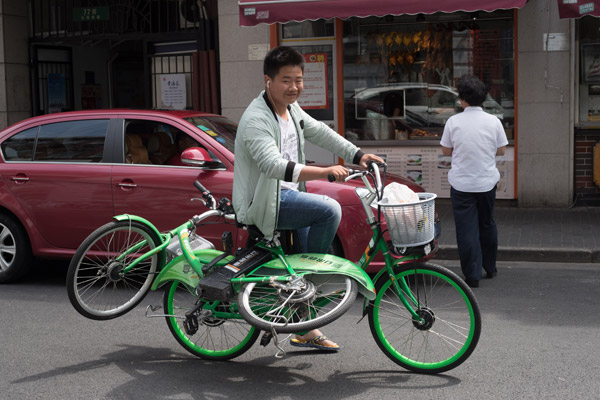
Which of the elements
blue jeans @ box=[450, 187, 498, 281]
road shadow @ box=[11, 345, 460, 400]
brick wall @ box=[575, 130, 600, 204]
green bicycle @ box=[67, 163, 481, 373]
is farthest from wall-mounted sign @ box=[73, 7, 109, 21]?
road shadow @ box=[11, 345, 460, 400]

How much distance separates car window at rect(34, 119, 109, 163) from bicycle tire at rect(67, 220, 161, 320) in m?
2.19

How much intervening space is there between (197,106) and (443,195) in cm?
404

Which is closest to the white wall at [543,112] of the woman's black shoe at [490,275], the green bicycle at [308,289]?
the woman's black shoe at [490,275]

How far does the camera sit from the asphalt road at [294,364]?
4.54m

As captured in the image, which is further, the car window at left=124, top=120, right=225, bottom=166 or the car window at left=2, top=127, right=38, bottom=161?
the car window at left=2, top=127, right=38, bottom=161

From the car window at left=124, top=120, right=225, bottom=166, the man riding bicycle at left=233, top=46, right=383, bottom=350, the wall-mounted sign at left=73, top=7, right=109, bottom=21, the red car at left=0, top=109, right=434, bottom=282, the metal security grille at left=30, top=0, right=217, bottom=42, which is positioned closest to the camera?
the man riding bicycle at left=233, top=46, right=383, bottom=350

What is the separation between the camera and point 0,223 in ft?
24.5

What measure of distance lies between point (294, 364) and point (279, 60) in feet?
6.02

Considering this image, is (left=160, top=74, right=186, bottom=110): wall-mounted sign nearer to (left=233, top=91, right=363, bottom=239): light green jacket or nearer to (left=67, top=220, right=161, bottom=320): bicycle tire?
(left=67, top=220, right=161, bottom=320): bicycle tire

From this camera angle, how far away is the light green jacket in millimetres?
4469

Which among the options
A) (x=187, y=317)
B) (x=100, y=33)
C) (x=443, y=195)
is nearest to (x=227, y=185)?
(x=187, y=317)

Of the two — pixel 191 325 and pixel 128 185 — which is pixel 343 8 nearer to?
pixel 128 185

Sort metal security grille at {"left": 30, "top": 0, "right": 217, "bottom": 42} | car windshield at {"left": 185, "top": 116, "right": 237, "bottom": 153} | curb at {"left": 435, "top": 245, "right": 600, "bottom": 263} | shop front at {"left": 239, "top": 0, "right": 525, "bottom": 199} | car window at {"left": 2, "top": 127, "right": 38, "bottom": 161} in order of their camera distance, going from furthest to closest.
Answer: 1. metal security grille at {"left": 30, "top": 0, "right": 217, "bottom": 42}
2. shop front at {"left": 239, "top": 0, "right": 525, "bottom": 199}
3. curb at {"left": 435, "top": 245, "right": 600, "bottom": 263}
4. car window at {"left": 2, "top": 127, "right": 38, "bottom": 161}
5. car windshield at {"left": 185, "top": 116, "right": 237, "bottom": 153}

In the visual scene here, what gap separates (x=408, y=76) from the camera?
38.2 ft
